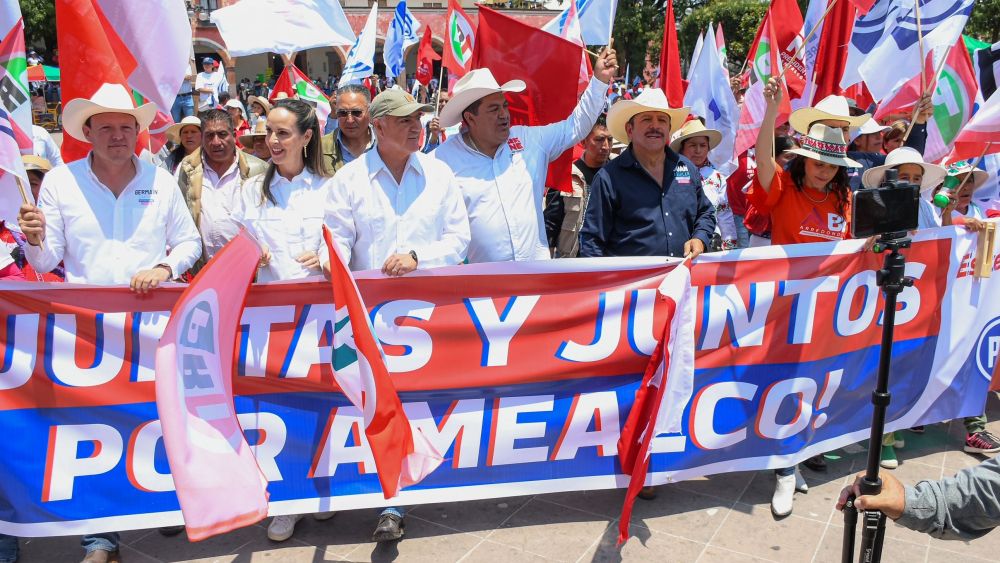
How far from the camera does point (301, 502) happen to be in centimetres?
381

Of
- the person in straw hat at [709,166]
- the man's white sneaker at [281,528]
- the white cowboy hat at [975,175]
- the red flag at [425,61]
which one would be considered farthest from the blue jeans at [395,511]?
the red flag at [425,61]

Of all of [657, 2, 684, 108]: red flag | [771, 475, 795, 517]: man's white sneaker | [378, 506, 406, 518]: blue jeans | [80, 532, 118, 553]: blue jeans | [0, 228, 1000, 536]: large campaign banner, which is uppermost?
[657, 2, 684, 108]: red flag

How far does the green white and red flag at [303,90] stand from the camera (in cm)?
847

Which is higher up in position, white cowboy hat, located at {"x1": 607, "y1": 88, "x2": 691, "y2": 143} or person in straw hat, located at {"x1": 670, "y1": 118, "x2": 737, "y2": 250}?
white cowboy hat, located at {"x1": 607, "y1": 88, "x2": 691, "y2": 143}

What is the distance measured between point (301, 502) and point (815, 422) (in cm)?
263

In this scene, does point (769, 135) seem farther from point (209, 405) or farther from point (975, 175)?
point (209, 405)

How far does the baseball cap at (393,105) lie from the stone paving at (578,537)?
6.39 ft

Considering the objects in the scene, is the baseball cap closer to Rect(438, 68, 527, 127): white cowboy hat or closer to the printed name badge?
Rect(438, 68, 527, 127): white cowboy hat

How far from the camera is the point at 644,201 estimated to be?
4387 mm

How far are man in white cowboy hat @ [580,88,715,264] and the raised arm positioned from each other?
0.39 m

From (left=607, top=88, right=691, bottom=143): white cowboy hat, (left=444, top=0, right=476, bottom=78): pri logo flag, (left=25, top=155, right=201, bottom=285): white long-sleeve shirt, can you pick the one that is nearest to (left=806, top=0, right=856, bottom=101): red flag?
(left=607, top=88, right=691, bottom=143): white cowboy hat

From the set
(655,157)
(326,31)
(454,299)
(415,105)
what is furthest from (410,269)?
(326,31)

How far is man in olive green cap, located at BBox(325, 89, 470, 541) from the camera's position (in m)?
3.89

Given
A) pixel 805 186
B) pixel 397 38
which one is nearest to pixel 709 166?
pixel 805 186
